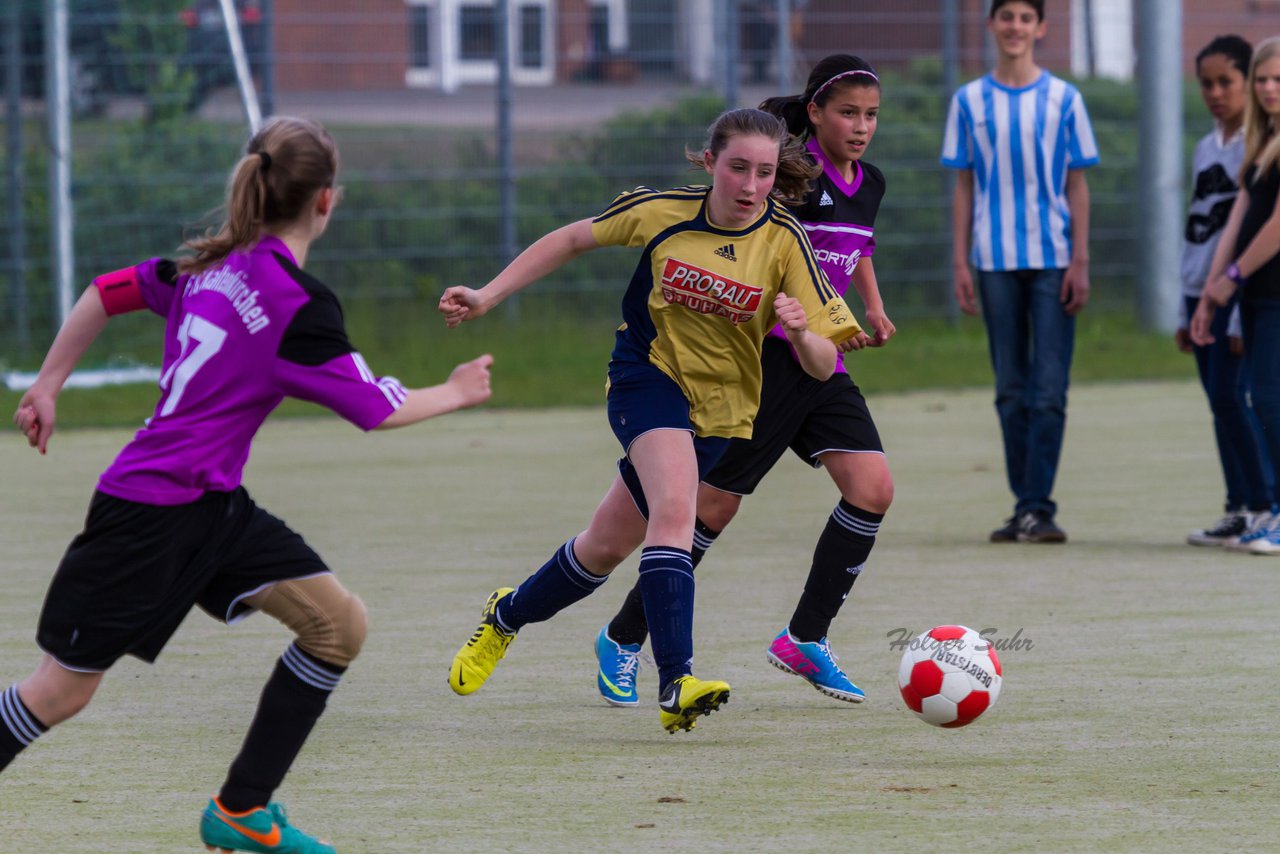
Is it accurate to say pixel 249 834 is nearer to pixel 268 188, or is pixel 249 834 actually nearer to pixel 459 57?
pixel 268 188

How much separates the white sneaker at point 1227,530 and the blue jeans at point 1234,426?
62 mm

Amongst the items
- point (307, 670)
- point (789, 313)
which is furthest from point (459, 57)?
point (307, 670)

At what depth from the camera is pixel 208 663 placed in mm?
5848

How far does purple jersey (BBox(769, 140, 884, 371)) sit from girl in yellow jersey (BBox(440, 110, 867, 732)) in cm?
25

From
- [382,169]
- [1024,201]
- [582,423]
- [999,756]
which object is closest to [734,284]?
[999,756]

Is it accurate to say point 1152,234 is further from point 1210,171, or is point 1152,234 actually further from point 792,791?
point 792,791

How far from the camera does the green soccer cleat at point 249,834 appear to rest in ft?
12.4

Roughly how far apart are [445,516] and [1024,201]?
115 inches

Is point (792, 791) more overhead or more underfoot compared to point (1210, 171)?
more underfoot

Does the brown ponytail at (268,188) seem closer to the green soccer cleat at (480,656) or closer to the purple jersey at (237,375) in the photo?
the purple jersey at (237,375)

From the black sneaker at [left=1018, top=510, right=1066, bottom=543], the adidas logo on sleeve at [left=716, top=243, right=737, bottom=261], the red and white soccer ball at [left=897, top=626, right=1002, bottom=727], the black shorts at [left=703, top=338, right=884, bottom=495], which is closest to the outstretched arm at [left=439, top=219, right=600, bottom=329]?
the adidas logo on sleeve at [left=716, top=243, right=737, bottom=261]

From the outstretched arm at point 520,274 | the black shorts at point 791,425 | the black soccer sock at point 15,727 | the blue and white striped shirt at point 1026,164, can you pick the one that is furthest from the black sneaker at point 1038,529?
the black soccer sock at point 15,727

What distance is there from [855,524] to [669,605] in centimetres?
83

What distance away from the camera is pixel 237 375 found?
374cm
